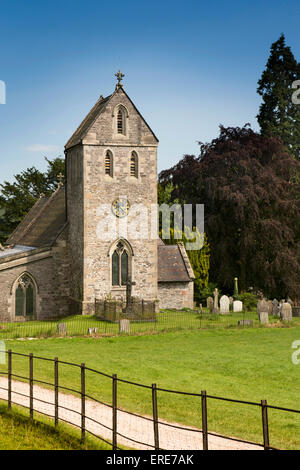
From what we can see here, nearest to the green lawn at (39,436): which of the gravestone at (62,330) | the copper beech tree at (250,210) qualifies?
the gravestone at (62,330)

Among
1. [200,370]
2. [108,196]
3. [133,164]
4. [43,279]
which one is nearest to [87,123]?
[133,164]

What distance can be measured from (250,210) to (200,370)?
89.6ft

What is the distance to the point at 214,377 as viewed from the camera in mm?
20484

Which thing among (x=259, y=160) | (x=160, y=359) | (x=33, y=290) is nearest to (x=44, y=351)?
(x=160, y=359)

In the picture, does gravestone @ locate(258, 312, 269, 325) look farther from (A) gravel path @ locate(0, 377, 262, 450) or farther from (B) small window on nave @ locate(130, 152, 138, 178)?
(A) gravel path @ locate(0, 377, 262, 450)

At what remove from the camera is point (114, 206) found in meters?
39.2

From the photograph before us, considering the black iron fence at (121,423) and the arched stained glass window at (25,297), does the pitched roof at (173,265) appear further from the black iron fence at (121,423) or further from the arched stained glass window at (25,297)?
the black iron fence at (121,423)

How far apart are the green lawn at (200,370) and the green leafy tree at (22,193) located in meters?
35.9

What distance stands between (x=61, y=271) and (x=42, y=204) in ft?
43.5

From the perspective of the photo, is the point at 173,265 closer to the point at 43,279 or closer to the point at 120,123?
the point at 43,279

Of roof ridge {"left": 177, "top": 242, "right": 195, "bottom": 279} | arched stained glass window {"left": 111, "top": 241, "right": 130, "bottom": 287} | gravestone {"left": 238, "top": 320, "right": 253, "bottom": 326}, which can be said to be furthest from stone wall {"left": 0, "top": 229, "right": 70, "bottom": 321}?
gravestone {"left": 238, "top": 320, "right": 253, "bottom": 326}
